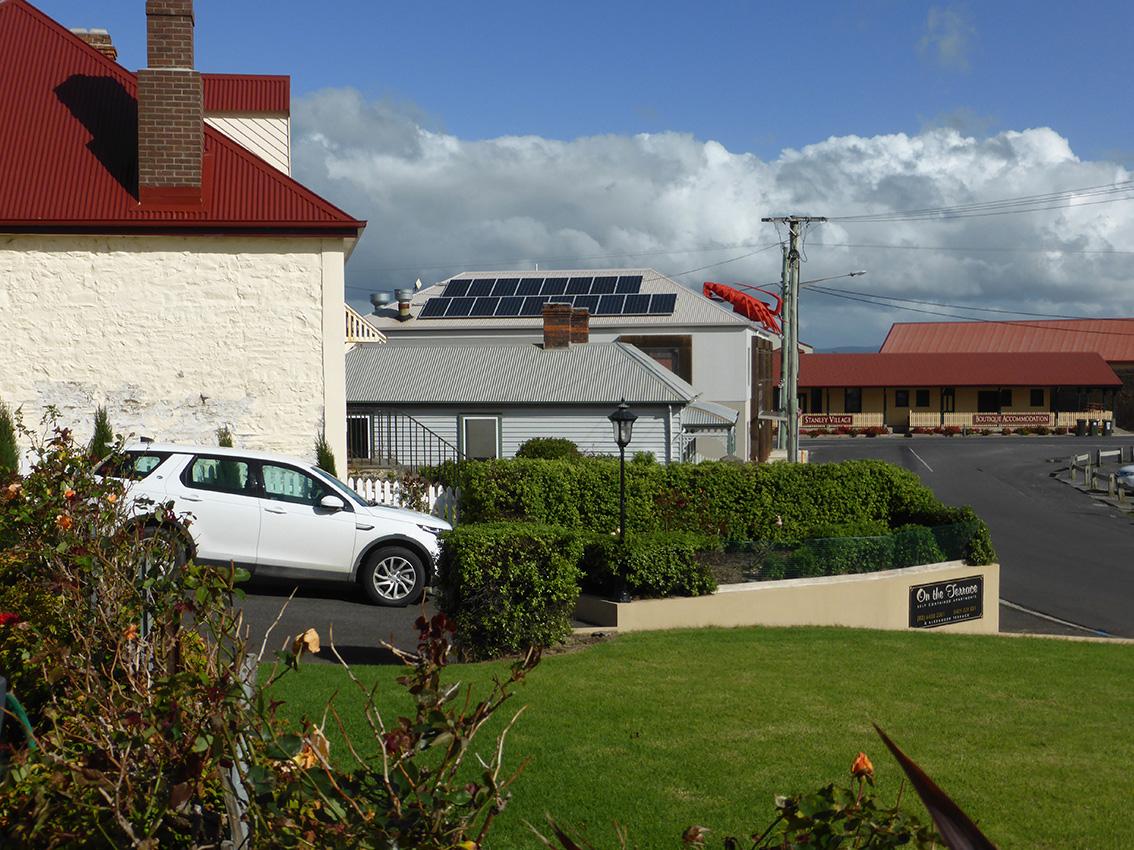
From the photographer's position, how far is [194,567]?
4.89 meters

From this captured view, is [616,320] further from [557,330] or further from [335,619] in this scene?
[335,619]

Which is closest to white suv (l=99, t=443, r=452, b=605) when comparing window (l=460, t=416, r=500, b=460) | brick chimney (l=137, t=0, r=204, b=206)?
brick chimney (l=137, t=0, r=204, b=206)

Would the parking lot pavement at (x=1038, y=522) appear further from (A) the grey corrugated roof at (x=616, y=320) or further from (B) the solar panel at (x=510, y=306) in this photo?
(B) the solar panel at (x=510, y=306)

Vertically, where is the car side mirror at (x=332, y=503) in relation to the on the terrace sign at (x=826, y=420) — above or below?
below

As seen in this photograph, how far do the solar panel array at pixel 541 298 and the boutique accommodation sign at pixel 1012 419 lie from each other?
1417 inches

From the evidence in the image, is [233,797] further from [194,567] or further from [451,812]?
[194,567]

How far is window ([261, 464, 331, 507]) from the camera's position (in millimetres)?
14445

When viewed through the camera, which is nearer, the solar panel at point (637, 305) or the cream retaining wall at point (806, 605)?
the cream retaining wall at point (806, 605)

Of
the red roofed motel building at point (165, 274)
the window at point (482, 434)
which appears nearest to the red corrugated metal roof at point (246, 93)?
the red roofed motel building at point (165, 274)

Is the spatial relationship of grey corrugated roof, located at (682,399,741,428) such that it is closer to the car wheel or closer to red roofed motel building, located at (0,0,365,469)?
red roofed motel building, located at (0,0,365,469)

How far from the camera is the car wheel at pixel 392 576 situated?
1454cm

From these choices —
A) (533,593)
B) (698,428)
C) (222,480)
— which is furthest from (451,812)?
(698,428)

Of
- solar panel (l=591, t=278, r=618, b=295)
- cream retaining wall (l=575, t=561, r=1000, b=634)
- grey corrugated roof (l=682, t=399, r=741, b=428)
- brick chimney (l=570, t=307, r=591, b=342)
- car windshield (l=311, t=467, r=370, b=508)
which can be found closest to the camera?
cream retaining wall (l=575, t=561, r=1000, b=634)

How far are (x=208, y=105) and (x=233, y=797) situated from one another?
2129 cm
